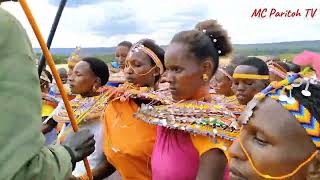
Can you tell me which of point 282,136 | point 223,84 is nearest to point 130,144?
point 282,136

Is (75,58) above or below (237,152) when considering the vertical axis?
below

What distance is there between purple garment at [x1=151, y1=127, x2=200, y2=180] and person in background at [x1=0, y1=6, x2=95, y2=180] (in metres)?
1.15

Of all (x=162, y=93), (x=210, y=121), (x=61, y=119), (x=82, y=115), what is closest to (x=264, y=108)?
(x=210, y=121)

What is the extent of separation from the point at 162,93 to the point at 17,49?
1.85 m

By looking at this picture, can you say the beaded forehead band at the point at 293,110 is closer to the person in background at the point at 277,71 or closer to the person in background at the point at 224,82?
the person in background at the point at 277,71

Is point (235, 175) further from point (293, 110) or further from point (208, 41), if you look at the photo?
point (208, 41)

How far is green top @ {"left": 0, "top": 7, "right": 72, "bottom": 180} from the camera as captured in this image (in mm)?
1838

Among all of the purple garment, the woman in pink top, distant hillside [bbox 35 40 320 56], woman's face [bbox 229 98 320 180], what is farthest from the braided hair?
distant hillside [bbox 35 40 320 56]

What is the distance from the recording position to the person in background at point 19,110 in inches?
72.4

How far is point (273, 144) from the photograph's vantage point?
1844 mm

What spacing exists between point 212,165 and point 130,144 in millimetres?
974

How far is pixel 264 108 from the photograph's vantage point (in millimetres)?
1906

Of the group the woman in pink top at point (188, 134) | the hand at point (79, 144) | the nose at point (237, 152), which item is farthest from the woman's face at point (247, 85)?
the nose at point (237, 152)

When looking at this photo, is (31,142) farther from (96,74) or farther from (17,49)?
(96,74)
